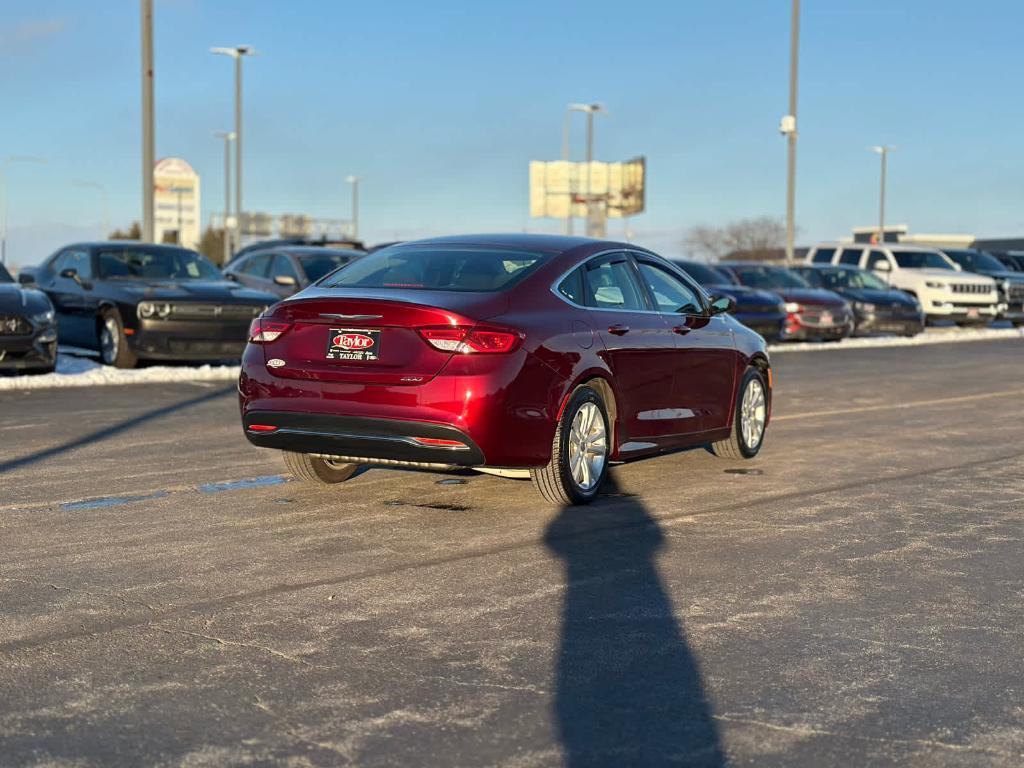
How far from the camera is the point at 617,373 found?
858cm

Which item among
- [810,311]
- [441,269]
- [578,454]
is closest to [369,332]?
[441,269]

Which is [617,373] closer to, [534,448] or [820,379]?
[534,448]

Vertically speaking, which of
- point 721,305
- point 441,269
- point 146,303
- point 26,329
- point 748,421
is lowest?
point 748,421

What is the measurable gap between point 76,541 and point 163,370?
1019cm

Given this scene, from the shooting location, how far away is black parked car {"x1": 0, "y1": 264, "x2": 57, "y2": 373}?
1526 centimetres

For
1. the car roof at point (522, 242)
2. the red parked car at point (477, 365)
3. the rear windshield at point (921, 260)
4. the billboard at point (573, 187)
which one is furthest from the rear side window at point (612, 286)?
the billboard at point (573, 187)

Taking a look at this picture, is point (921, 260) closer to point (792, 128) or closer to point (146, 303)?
point (792, 128)

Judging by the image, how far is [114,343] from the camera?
17.5 metres

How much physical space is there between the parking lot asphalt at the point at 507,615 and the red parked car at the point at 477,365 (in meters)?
0.38

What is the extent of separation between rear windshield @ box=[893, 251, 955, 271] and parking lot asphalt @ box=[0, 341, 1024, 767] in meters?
24.4

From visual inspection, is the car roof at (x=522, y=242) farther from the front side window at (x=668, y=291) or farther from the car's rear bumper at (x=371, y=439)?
the car's rear bumper at (x=371, y=439)

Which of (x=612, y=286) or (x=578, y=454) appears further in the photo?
(x=612, y=286)

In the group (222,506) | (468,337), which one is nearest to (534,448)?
(468,337)

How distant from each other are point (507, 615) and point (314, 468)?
11.0 ft
